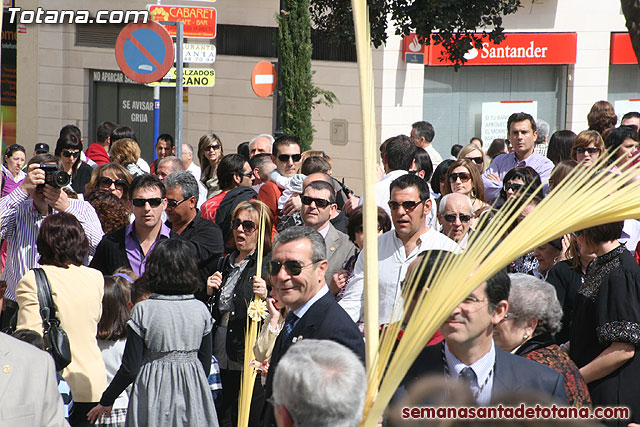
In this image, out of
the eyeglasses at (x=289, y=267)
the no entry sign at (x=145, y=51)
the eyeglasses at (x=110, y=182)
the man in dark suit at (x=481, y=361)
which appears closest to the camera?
the man in dark suit at (x=481, y=361)

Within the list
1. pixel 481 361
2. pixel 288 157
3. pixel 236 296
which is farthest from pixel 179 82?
pixel 481 361

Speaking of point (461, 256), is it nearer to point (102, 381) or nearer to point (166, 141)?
point (102, 381)

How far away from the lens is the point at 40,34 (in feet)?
72.1

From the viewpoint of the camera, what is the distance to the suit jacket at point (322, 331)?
381 centimetres

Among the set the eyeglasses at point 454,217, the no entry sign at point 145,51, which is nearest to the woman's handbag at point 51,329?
the eyeglasses at point 454,217

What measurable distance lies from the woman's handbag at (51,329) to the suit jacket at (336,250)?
5.94ft

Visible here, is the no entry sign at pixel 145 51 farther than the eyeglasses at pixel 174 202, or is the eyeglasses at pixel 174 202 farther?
the no entry sign at pixel 145 51

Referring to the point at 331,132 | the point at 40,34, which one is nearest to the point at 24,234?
the point at 331,132

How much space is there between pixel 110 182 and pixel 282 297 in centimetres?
402

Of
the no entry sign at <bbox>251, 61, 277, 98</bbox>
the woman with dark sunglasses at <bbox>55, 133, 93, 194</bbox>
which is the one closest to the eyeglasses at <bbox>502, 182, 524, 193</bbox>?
the woman with dark sunglasses at <bbox>55, 133, 93, 194</bbox>

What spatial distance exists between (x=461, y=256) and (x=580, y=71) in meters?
17.8

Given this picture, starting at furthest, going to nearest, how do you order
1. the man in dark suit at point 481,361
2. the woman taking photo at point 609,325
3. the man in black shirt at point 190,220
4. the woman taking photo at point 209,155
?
1. the woman taking photo at point 209,155
2. the man in black shirt at point 190,220
3. the woman taking photo at point 609,325
4. the man in dark suit at point 481,361

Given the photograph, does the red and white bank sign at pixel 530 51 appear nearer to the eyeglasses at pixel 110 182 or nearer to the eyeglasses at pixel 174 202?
the eyeglasses at pixel 110 182

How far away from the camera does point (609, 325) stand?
3.99 meters
